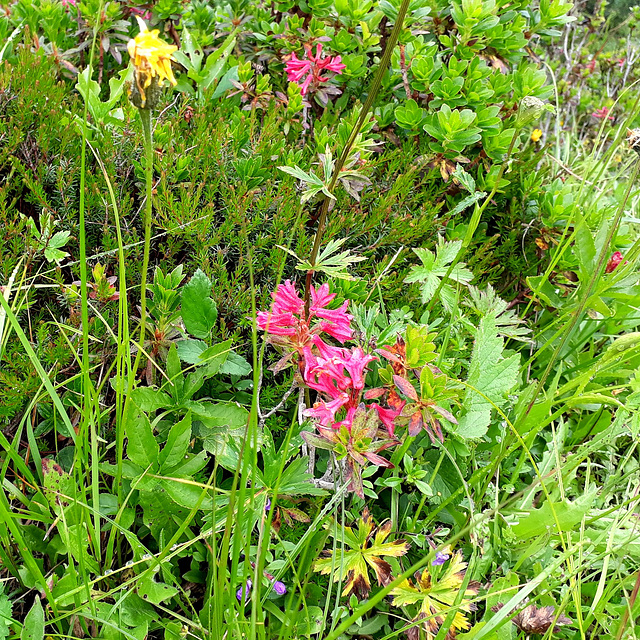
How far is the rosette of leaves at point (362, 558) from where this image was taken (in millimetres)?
1325

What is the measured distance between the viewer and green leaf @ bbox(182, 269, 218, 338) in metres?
1.47

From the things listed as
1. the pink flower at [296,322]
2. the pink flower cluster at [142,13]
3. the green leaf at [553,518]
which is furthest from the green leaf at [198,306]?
the pink flower cluster at [142,13]

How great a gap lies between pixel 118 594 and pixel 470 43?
195 centimetres

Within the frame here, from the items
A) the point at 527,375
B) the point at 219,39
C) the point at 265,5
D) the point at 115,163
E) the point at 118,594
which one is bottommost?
the point at 118,594

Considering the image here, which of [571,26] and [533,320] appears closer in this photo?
[533,320]

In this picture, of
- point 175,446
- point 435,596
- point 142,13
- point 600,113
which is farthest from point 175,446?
point 600,113

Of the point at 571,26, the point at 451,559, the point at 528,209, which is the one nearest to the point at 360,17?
the point at 528,209

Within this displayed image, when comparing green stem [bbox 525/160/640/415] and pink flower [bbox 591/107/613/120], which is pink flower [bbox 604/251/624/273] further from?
pink flower [bbox 591/107/613/120]

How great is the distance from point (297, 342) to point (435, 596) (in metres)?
0.64

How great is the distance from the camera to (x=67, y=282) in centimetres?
168

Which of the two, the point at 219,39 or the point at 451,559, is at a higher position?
the point at 219,39

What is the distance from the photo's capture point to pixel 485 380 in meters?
1.53

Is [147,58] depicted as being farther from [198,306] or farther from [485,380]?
[485,380]

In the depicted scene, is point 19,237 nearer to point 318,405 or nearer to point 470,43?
point 318,405
